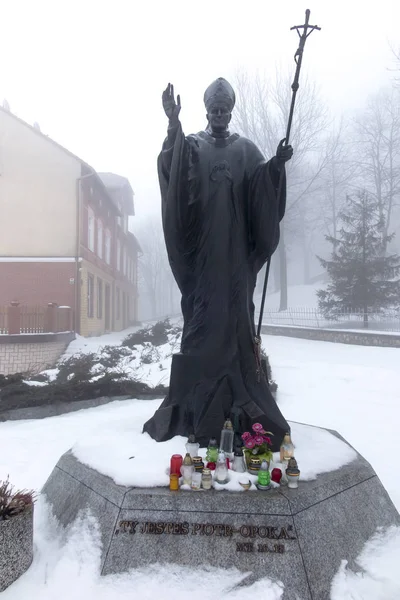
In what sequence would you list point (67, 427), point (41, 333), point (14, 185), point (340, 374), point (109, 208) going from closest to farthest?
point (67, 427)
point (340, 374)
point (41, 333)
point (14, 185)
point (109, 208)

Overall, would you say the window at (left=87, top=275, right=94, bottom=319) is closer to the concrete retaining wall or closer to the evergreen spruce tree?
the concrete retaining wall

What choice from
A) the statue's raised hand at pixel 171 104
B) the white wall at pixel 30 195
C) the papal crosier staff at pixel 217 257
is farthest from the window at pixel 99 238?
the statue's raised hand at pixel 171 104

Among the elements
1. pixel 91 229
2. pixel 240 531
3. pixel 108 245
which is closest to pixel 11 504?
pixel 240 531

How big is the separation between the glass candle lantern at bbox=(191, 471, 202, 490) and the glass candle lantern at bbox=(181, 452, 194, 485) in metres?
0.02

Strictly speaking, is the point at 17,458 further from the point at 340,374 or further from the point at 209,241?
the point at 340,374

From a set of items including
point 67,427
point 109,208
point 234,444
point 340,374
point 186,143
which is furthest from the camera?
point 109,208

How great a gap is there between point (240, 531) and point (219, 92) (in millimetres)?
3233

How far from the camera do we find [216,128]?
378cm

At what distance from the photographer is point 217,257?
3596mm

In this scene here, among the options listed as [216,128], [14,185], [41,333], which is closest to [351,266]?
[41,333]

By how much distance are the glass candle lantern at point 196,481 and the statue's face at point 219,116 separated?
275 cm

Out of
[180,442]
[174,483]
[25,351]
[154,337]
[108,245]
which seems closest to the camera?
[174,483]

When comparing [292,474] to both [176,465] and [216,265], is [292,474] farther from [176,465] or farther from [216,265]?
[216,265]

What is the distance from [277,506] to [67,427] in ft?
15.9
